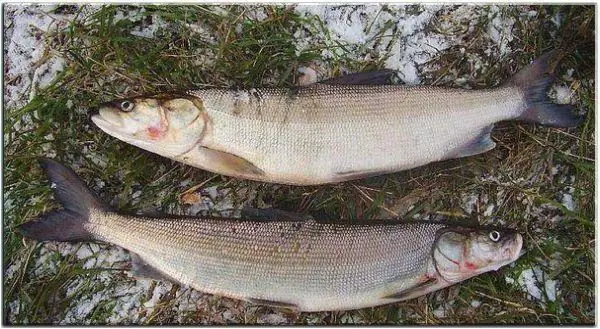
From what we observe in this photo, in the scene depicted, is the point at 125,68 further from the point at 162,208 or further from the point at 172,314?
the point at 172,314

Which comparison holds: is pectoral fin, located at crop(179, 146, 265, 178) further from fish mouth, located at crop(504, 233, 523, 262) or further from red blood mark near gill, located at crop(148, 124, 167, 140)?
fish mouth, located at crop(504, 233, 523, 262)

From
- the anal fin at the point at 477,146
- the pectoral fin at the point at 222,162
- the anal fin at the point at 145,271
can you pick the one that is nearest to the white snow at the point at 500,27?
the anal fin at the point at 477,146

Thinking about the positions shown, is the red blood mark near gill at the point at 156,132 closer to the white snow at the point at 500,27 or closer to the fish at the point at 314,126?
the fish at the point at 314,126

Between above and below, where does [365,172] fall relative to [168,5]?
below

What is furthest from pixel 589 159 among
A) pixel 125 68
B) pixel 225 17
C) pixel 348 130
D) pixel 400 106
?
pixel 125 68

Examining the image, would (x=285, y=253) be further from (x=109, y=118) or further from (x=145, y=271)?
(x=109, y=118)

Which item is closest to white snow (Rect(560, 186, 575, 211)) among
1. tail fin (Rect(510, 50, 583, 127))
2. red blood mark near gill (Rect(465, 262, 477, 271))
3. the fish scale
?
tail fin (Rect(510, 50, 583, 127))
